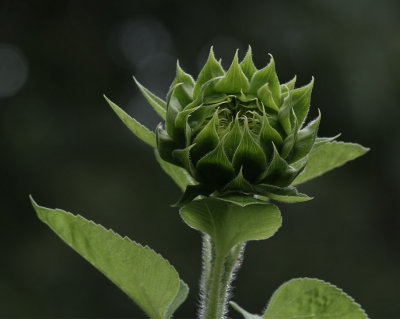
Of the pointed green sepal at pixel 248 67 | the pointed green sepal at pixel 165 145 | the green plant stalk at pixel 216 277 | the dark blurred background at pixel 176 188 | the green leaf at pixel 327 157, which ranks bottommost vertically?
the dark blurred background at pixel 176 188

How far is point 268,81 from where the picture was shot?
77cm

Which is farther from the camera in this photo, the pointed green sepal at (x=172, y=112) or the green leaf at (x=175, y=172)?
the green leaf at (x=175, y=172)

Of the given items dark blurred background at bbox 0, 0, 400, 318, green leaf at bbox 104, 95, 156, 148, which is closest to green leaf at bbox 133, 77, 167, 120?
green leaf at bbox 104, 95, 156, 148

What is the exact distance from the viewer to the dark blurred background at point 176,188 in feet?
19.5

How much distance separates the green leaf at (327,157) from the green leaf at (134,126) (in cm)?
18

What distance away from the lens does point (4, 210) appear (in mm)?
6648

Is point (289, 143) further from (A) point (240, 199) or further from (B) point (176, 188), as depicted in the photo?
(B) point (176, 188)

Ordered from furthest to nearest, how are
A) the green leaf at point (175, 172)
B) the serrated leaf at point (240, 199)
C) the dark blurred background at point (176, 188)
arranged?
the dark blurred background at point (176, 188) < the green leaf at point (175, 172) < the serrated leaf at point (240, 199)

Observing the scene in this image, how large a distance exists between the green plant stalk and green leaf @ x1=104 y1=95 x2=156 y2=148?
12cm

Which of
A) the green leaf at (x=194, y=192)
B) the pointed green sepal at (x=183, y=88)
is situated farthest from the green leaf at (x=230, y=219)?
the pointed green sepal at (x=183, y=88)

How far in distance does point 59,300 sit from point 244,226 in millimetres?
5379

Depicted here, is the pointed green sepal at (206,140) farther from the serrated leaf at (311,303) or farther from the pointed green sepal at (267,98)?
the serrated leaf at (311,303)

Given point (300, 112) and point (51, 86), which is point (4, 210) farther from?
point (300, 112)

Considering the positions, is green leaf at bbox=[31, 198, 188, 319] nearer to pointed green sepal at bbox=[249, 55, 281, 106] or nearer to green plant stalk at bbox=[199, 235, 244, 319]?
green plant stalk at bbox=[199, 235, 244, 319]
